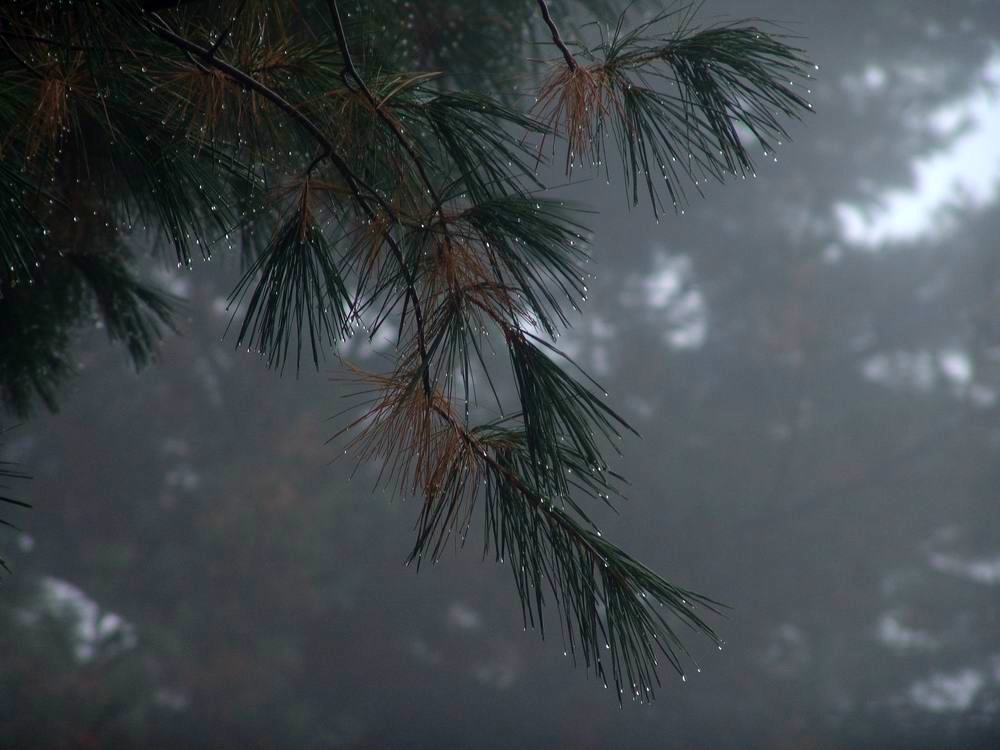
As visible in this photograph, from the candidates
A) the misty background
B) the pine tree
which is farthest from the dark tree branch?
the misty background

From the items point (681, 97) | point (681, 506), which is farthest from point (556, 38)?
point (681, 506)

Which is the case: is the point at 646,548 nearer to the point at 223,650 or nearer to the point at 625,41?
the point at 223,650

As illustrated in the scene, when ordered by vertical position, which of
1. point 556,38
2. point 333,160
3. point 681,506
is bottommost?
point 333,160

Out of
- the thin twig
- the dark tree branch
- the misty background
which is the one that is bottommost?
the dark tree branch

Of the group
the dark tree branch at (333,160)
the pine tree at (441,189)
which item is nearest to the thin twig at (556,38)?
the pine tree at (441,189)

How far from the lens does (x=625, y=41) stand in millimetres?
817

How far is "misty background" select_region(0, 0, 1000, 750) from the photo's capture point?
6031 millimetres

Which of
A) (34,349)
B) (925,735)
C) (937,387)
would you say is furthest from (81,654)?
(937,387)

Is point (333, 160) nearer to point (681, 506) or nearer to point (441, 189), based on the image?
point (441, 189)

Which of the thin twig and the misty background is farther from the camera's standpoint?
the misty background

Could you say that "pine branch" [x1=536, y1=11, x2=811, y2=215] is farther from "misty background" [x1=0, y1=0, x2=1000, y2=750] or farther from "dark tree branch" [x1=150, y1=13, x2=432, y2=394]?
"misty background" [x1=0, y1=0, x2=1000, y2=750]

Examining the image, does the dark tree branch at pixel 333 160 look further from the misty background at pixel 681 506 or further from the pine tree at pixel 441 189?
the misty background at pixel 681 506

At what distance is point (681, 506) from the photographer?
7.10 m

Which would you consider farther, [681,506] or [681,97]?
[681,506]
